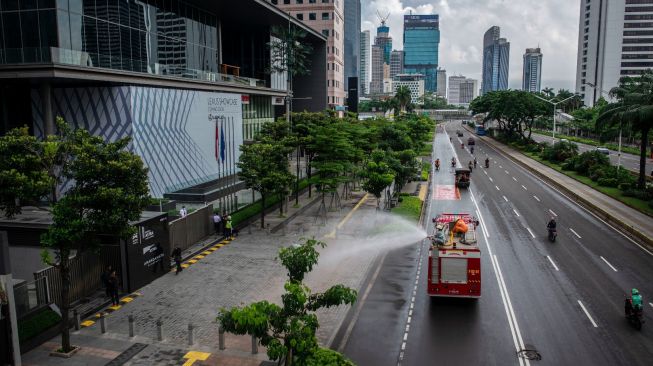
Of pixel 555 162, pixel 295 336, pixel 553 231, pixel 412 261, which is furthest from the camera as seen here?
pixel 555 162

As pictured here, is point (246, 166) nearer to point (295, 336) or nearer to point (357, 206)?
point (357, 206)

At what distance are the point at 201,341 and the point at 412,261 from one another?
13787mm

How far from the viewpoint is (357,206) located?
44.6 metres

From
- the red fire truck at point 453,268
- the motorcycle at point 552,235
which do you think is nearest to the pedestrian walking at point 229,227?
the red fire truck at point 453,268

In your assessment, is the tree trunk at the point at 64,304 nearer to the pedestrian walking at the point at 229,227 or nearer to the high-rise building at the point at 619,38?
the pedestrian walking at the point at 229,227

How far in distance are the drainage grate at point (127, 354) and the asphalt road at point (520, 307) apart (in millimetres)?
6941

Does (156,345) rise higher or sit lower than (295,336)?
lower

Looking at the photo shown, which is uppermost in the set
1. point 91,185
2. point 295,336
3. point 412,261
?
point 91,185

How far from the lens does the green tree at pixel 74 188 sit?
16406mm

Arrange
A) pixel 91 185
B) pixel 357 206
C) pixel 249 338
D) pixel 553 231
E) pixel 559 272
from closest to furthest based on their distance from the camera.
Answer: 1. pixel 91 185
2. pixel 249 338
3. pixel 559 272
4. pixel 553 231
5. pixel 357 206

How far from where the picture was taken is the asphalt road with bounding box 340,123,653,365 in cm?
1752

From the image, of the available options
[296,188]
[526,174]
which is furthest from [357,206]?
[526,174]

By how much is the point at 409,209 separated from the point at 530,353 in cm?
2349

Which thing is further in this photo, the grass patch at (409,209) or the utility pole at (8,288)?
the grass patch at (409,209)
